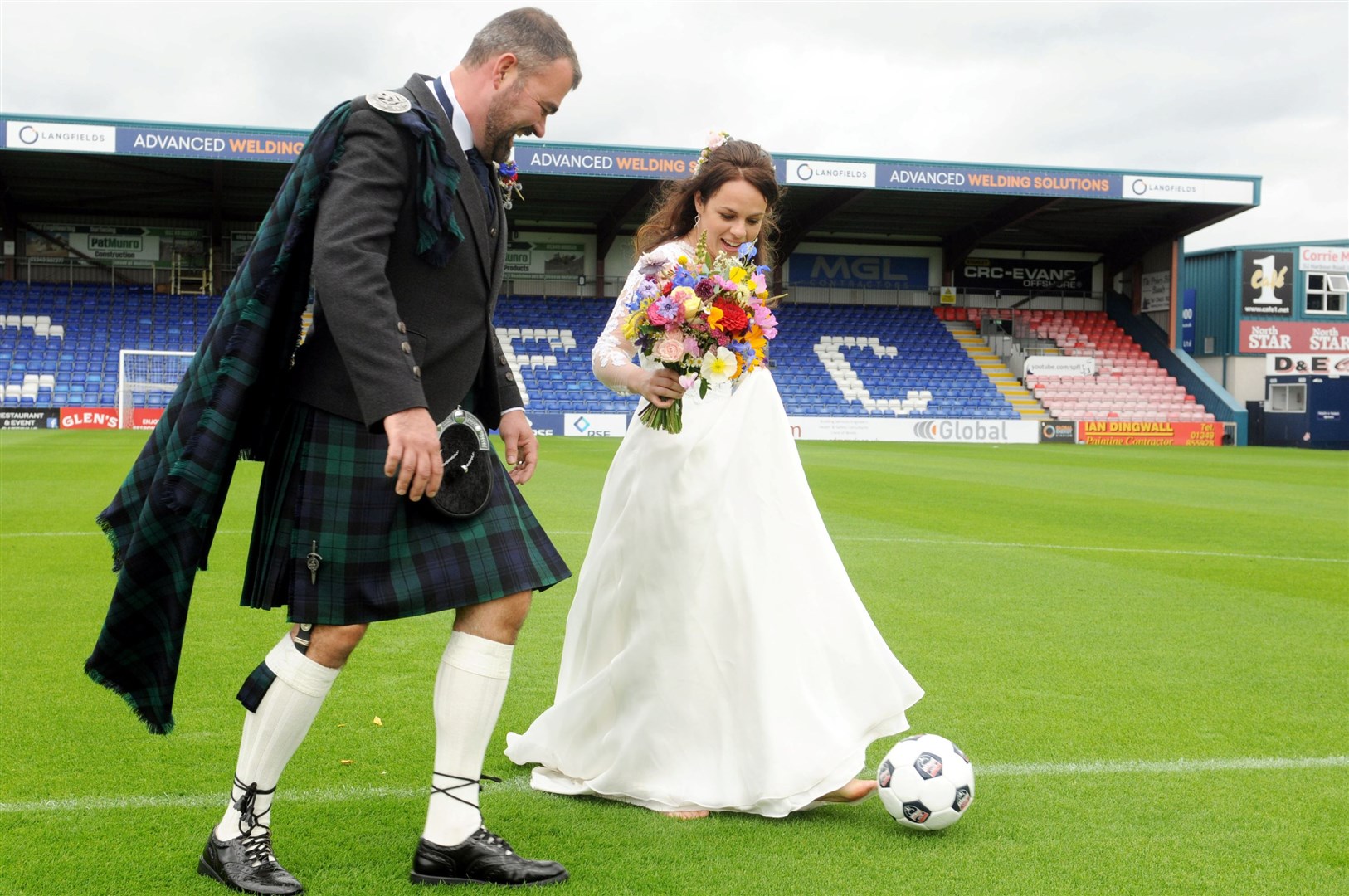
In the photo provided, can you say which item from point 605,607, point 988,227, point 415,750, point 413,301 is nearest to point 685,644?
point 605,607

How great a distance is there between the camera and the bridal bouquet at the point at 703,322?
3127 mm

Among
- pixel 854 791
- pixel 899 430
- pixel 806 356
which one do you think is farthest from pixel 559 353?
pixel 854 791

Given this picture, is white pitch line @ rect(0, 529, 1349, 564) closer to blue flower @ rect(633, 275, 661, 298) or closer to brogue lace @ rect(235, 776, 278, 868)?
blue flower @ rect(633, 275, 661, 298)

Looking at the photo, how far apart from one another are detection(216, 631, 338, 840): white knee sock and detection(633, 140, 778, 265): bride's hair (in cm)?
166

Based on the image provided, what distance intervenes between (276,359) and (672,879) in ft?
4.74

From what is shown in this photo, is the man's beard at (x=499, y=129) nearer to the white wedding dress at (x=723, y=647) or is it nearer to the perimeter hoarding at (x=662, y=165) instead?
the white wedding dress at (x=723, y=647)

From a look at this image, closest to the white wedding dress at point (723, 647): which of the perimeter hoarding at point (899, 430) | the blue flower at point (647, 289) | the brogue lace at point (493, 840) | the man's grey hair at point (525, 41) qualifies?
the blue flower at point (647, 289)

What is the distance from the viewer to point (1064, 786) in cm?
343

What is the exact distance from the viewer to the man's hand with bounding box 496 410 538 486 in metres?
3.07

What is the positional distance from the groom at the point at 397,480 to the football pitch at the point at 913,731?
0.20 m

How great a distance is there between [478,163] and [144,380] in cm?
3107

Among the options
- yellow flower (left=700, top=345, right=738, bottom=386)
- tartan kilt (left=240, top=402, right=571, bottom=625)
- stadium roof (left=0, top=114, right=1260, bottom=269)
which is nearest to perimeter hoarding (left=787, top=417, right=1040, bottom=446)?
stadium roof (left=0, top=114, right=1260, bottom=269)

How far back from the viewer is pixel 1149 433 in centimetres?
3400

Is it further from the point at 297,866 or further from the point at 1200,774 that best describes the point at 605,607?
the point at 1200,774
